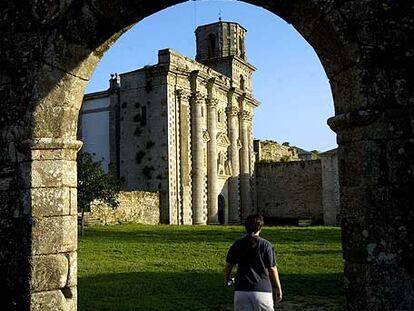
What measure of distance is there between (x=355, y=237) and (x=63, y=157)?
2.92 metres

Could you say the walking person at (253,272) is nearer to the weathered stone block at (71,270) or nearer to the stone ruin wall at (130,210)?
the weathered stone block at (71,270)

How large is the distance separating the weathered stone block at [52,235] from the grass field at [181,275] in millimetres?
2735

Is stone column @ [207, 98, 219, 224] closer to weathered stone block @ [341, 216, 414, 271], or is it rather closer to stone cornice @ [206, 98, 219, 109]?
stone cornice @ [206, 98, 219, 109]

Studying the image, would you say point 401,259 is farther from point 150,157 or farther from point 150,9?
point 150,157

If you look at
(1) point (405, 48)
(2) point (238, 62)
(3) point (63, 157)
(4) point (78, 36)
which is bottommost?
(3) point (63, 157)

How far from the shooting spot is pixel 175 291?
29.2 ft

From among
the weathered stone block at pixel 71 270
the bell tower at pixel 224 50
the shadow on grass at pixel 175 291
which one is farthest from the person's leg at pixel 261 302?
the bell tower at pixel 224 50

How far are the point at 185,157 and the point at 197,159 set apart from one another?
0.87 meters

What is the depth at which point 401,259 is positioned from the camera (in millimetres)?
3686

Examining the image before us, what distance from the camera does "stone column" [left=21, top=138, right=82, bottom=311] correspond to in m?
4.95

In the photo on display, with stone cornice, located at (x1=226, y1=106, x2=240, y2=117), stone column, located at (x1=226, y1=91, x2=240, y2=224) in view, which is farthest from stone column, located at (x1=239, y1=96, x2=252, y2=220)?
→ stone cornice, located at (x1=226, y1=106, x2=240, y2=117)

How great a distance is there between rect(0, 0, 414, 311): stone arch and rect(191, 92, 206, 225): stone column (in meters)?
26.2

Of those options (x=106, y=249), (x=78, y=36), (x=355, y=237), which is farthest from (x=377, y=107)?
(x=106, y=249)

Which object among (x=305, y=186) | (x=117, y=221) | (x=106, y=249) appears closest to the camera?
(x=106, y=249)
